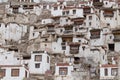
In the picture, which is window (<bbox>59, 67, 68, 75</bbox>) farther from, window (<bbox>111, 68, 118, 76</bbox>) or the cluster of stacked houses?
window (<bbox>111, 68, 118, 76</bbox>)

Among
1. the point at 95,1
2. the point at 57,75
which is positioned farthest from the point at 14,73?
the point at 95,1

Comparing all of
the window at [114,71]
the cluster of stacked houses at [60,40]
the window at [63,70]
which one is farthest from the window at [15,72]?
the window at [114,71]

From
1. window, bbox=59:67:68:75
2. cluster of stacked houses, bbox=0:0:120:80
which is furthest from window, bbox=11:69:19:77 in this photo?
window, bbox=59:67:68:75

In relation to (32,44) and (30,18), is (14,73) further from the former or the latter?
(30,18)

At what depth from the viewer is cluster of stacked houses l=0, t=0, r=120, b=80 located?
157 ft

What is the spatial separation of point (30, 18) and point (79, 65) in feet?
70.2

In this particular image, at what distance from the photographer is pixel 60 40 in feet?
194

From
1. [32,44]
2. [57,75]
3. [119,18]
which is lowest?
A: [57,75]

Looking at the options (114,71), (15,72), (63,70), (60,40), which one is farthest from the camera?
(60,40)

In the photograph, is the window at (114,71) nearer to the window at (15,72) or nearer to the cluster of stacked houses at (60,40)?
the cluster of stacked houses at (60,40)

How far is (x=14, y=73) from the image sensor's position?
155ft

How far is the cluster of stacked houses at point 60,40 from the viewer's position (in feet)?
157

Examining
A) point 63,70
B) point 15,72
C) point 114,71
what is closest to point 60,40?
point 63,70

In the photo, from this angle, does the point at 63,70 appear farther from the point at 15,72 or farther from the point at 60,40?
the point at 60,40
